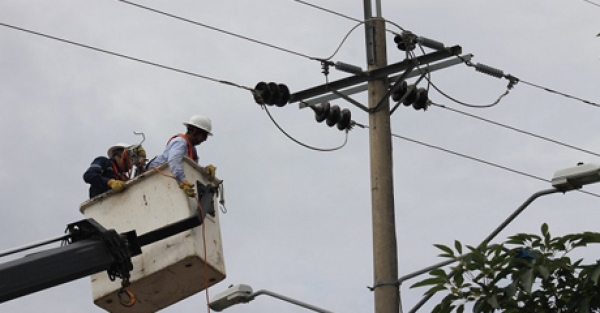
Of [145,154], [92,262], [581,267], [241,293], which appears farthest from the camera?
[241,293]

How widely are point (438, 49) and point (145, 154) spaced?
315cm

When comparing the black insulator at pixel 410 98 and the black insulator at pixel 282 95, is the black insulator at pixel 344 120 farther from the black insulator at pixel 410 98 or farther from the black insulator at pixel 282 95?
the black insulator at pixel 282 95

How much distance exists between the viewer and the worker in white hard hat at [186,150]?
38.0 feet

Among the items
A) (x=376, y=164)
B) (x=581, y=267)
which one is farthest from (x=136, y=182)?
(x=581, y=267)

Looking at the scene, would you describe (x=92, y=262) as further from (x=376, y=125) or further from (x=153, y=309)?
(x=376, y=125)

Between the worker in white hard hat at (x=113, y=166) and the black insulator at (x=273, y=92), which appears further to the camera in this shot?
the black insulator at (x=273, y=92)

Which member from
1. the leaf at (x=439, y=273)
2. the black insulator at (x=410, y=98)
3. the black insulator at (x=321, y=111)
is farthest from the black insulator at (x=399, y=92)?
the leaf at (x=439, y=273)

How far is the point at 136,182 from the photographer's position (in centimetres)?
1186

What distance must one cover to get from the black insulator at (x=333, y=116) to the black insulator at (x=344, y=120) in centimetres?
8

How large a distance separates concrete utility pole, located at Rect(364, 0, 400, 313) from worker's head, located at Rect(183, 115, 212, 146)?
170 cm

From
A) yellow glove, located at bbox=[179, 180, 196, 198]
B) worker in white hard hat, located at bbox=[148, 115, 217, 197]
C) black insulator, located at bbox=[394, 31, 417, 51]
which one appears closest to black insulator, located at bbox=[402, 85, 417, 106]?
black insulator, located at bbox=[394, 31, 417, 51]

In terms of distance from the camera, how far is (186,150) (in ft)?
39.2

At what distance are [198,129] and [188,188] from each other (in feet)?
3.57

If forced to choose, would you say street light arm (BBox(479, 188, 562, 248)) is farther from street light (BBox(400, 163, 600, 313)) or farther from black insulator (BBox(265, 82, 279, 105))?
black insulator (BBox(265, 82, 279, 105))
